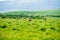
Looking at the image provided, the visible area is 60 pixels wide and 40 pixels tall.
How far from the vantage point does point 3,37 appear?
18.7 feet

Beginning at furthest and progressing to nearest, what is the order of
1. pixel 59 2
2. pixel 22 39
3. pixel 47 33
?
pixel 59 2 < pixel 47 33 < pixel 22 39

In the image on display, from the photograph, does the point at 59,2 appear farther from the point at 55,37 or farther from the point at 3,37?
the point at 3,37

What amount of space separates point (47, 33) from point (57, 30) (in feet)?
2.44

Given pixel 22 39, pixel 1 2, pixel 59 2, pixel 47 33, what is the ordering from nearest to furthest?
pixel 22 39
pixel 47 33
pixel 59 2
pixel 1 2

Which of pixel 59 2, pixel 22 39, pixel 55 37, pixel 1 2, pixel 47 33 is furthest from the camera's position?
pixel 1 2

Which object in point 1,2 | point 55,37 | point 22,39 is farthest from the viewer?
point 1,2

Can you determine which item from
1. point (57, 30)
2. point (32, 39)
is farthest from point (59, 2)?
point (32, 39)

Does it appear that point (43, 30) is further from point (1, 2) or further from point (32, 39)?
point (1, 2)

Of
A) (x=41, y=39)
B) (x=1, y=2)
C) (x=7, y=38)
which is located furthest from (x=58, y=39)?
(x=1, y=2)

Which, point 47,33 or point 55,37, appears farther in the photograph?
point 47,33

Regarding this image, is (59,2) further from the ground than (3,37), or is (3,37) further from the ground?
(59,2)

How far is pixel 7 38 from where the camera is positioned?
5656 mm

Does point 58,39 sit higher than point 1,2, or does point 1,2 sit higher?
point 1,2

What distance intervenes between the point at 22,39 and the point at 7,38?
63 centimetres
